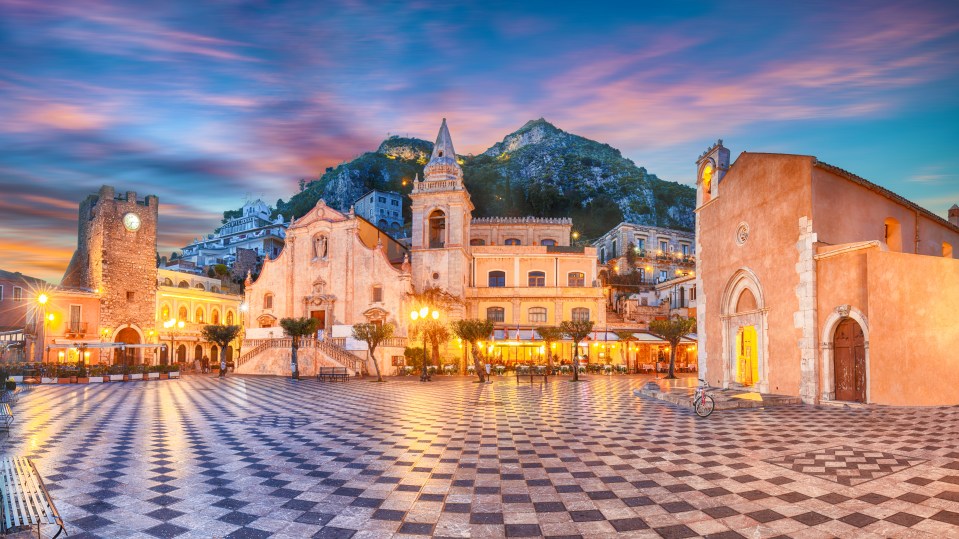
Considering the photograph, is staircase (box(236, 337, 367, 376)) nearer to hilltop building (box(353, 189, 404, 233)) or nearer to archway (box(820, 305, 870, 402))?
archway (box(820, 305, 870, 402))

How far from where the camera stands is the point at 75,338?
128ft

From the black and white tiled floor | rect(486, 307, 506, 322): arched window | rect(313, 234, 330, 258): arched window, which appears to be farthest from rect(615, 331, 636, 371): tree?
rect(313, 234, 330, 258): arched window

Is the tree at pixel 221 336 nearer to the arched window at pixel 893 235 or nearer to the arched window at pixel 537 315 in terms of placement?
the arched window at pixel 537 315

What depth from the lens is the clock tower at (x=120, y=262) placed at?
4188 cm

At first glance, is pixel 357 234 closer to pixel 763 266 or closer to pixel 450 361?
pixel 450 361

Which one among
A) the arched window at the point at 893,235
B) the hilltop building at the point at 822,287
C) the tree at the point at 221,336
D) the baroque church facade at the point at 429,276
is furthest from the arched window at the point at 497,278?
the arched window at the point at 893,235

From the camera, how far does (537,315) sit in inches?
1686

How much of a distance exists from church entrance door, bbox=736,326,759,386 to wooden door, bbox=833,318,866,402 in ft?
15.4

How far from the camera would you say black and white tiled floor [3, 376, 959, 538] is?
5871 mm

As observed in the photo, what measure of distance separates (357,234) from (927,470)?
36615 mm

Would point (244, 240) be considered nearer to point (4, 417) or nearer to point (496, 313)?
point (496, 313)

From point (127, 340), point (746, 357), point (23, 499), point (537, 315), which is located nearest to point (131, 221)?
point (127, 340)

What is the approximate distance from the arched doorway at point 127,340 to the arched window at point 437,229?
2661 cm

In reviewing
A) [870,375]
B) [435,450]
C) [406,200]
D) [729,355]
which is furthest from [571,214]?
[435,450]
